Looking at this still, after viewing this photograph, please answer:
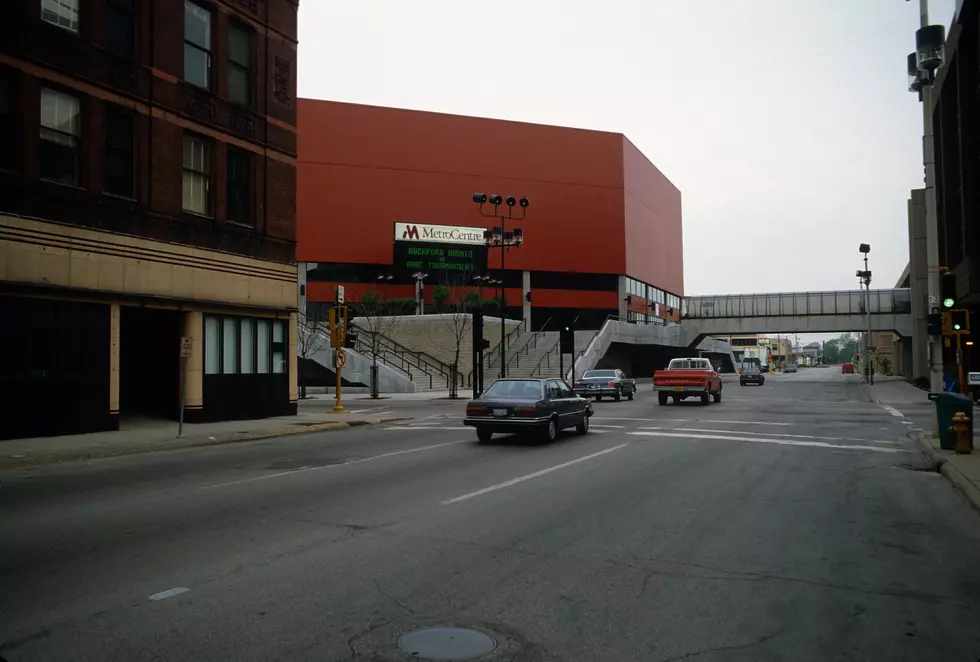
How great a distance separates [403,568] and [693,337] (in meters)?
70.0

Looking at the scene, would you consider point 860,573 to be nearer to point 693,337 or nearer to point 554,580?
point 554,580

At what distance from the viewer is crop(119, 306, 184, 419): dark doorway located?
74.7 ft

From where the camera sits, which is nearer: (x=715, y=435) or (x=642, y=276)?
(x=715, y=435)

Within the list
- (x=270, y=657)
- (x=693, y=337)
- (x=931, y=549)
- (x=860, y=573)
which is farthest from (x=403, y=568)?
(x=693, y=337)

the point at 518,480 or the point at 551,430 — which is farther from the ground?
the point at 551,430

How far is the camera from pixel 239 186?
24.5 metres

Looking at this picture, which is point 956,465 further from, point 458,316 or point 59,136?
point 458,316

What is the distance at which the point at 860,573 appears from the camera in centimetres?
677

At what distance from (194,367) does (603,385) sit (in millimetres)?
20585

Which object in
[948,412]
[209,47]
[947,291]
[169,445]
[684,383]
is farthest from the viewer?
[684,383]

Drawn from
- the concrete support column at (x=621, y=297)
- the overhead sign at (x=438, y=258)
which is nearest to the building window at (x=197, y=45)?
the overhead sign at (x=438, y=258)

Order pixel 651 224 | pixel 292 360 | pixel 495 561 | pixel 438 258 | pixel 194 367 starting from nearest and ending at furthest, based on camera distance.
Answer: pixel 495 561
pixel 194 367
pixel 292 360
pixel 438 258
pixel 651 224

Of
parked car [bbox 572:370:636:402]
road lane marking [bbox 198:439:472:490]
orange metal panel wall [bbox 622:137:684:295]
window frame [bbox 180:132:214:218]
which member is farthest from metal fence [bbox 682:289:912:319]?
road lane marking [bbox 198:439:472:490]

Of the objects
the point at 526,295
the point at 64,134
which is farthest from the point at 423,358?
the point at 64,134
